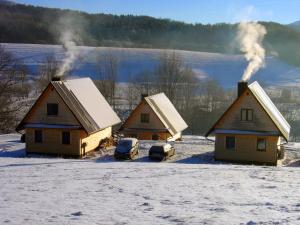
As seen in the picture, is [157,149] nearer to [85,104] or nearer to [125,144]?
[125,144]

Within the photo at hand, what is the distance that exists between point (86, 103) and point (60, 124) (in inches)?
125

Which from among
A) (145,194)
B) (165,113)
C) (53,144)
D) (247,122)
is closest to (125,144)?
(53,144)

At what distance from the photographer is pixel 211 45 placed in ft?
507

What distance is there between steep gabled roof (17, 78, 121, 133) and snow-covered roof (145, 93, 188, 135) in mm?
3578

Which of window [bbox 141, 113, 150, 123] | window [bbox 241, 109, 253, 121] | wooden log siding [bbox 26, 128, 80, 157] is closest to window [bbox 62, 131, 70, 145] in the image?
wooden log siding [bbox 26, 128, 80, 157]

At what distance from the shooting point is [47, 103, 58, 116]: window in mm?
32344

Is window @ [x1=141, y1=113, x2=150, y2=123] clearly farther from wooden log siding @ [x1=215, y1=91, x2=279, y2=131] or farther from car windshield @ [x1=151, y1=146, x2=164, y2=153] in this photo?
car windshield @ [x1=151, y1=146, x2=164, y2=153]

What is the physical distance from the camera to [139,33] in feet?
544

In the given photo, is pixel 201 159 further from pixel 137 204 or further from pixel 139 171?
pixel 137 204

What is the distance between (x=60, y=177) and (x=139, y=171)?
3758 mm

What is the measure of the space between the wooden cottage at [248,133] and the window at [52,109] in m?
10.8

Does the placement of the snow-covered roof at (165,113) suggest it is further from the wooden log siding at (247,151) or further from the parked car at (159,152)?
the parked car at (159,152)

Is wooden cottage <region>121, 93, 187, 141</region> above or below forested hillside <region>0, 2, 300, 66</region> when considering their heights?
below

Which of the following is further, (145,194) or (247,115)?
(247,115)
